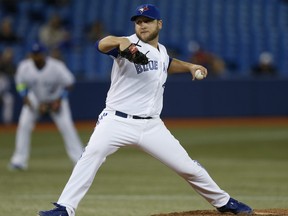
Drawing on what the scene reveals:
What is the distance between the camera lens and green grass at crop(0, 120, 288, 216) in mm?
9422

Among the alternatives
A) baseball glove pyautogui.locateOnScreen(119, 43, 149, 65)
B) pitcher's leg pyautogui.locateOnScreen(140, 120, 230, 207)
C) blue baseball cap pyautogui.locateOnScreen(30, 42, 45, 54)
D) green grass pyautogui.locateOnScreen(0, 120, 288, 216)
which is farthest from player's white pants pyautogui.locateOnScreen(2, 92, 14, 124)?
baseball glove pyautogui.locateOnScreen(119, 43, 149, 65)

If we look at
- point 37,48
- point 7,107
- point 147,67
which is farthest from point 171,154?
point 7,107

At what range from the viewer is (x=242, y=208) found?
7.67m

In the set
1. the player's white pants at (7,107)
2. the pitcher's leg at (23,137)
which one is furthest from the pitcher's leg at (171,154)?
the player's white pants at (7,107)

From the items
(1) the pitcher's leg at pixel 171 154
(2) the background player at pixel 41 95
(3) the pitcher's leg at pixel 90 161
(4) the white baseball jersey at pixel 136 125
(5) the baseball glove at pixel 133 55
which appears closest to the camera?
(5) the baseball glove at pixel 133 55

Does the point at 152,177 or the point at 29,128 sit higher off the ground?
the point at 29,128

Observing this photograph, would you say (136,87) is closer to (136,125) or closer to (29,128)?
(136,125)

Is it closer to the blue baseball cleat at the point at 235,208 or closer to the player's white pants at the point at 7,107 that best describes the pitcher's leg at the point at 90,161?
the blue baseball cleat at the point at 235,208

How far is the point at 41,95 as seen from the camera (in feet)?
43.8

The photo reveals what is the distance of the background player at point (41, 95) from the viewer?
1327 cm

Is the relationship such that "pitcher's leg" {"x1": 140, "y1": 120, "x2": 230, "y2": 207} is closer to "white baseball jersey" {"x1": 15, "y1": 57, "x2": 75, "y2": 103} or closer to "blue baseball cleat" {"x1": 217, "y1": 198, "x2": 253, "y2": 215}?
"blue baseball cleat" {"x1": 217, "y1": 198, "x2": 253, "y2": 215}

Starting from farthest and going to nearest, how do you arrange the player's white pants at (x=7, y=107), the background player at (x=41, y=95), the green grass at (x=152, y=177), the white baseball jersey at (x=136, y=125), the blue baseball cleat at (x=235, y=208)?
the player's white pants at (x=7, y=107)
the background player at (x=41, y=95)
the green grass at (x=152, y=177)
the blue baseball cleat at (x=235, y=208)
the white baseball jersey at (x=136, y=125)

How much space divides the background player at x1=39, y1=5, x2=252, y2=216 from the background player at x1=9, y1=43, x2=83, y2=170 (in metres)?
5.94

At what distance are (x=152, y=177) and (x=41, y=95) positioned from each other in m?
2.37
